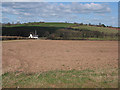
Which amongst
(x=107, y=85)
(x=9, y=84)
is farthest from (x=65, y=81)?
(x=9, y=84)

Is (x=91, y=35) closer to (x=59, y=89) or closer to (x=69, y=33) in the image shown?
(x=69, y=33)

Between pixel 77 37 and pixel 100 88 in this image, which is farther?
pixel 77 37

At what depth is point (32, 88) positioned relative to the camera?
238 inches

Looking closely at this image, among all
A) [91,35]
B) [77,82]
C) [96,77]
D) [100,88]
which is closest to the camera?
[100,88]

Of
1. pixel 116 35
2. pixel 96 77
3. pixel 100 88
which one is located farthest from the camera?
pixel 116 35

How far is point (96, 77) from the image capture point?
6.74 m

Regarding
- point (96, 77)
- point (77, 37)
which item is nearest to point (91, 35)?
point (77, 37)

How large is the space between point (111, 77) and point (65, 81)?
170 cm

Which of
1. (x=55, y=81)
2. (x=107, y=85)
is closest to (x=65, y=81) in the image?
(x=55, y=81)

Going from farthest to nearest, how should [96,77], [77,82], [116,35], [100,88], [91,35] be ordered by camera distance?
1. [91,35]
2. [116,35]
3. [96,77]
4. [77,82]
5. [100,88]

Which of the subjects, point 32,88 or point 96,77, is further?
point 96,77

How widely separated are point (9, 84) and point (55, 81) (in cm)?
176

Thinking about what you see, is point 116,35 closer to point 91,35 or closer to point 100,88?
point 91,35

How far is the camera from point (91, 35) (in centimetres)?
5369
